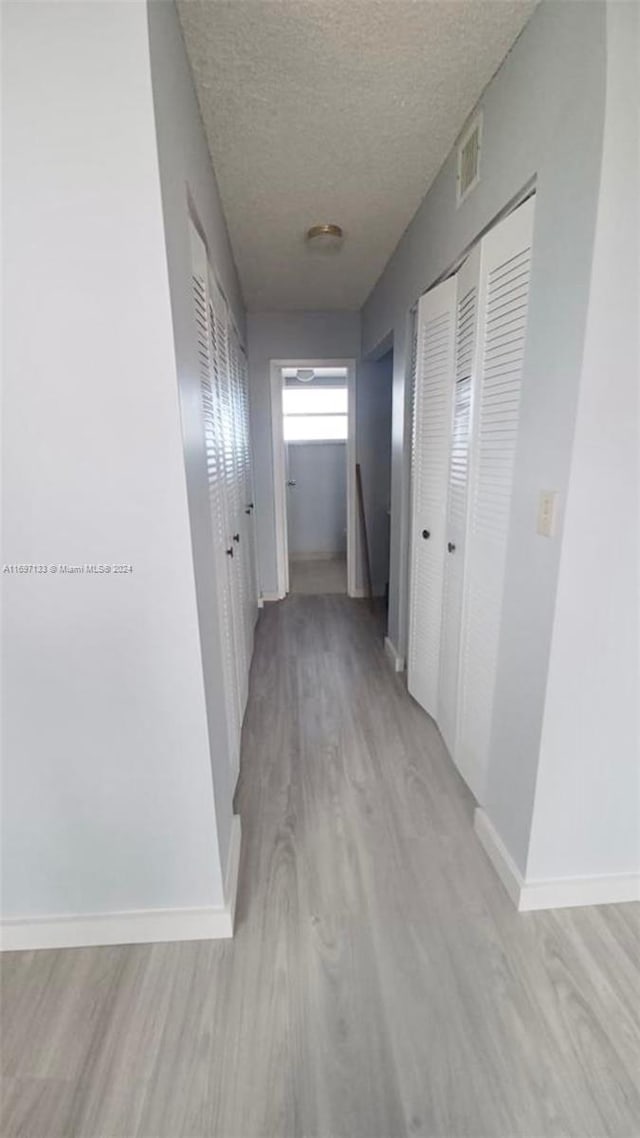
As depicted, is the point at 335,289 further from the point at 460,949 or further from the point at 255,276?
the point at 460,949

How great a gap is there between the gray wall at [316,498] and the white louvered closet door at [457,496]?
4.10m

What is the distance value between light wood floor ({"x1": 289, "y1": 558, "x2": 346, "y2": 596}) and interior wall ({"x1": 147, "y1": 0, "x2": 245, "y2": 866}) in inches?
122

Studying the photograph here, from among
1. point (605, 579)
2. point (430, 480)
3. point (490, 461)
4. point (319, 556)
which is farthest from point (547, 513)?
point (319, 556)

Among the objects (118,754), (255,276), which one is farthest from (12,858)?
(255,276)

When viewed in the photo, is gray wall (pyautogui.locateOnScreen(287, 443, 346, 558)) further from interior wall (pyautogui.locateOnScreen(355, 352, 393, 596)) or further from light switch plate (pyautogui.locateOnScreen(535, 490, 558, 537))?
light switch plate (pyautogui.locateOnScreen(535, 490, 558, 537))

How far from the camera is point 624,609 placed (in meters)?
1.16

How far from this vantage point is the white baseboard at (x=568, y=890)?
4.38 feet

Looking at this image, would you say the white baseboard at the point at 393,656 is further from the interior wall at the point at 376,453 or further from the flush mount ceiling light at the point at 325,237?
the flush mount ceiling light at the point at 325,237

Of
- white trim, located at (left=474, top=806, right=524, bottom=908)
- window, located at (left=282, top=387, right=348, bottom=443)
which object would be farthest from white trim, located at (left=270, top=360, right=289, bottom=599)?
white trim, located at (left=474, top=806, right=524, bottom=908)

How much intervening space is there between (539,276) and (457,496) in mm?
769

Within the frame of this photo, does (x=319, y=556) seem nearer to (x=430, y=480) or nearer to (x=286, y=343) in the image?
(x=286, y=343)

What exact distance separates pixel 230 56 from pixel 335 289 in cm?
Answer: 203

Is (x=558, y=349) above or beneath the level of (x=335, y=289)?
beneath

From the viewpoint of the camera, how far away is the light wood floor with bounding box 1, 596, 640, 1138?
94cm
